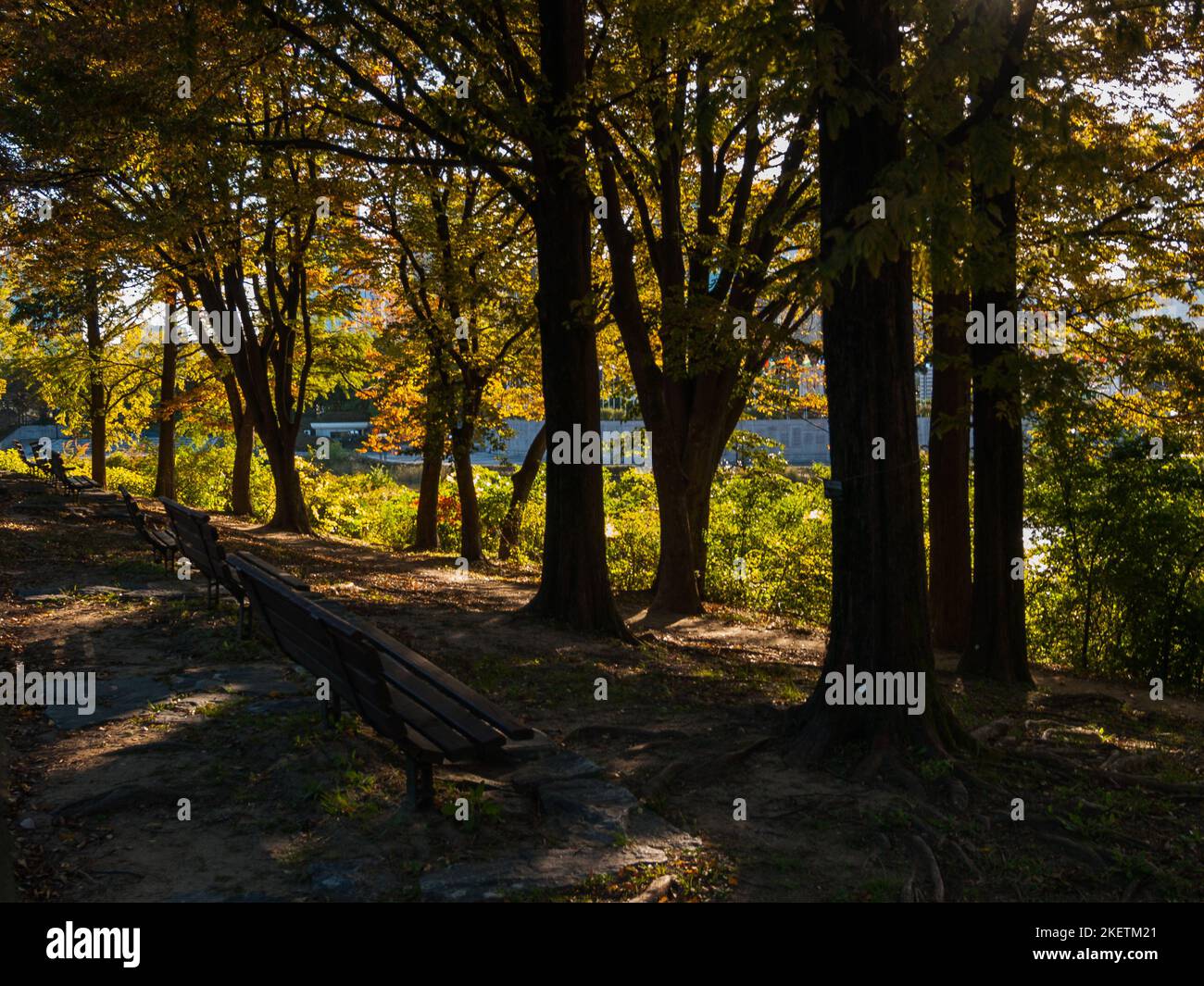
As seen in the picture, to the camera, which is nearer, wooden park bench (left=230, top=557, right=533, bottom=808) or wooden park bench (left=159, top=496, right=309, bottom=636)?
wooden park bench (left=230, top=557, right=533, bottom=808)

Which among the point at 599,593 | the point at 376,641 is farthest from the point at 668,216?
the point at 376,641

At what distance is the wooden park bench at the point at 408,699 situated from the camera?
4.98 metres

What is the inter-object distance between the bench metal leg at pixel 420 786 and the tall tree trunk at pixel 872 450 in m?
A: 2.50

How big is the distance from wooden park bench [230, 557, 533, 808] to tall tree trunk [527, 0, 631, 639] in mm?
4657

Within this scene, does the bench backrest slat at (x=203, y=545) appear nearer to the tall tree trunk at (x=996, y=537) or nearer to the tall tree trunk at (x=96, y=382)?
the tall tree trunk at (x=996, y=537)

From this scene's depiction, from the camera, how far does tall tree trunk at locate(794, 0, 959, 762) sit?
651cm

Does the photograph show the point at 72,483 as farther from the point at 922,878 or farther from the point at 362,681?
the point at 922,878

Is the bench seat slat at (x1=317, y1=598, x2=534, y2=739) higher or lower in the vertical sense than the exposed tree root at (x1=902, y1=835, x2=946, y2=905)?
higher

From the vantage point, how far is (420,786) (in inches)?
203

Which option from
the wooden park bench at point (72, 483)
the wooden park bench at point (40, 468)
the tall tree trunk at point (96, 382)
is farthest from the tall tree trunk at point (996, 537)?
the wooden park bench at point (40, 468)

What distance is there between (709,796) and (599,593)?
5.12 m

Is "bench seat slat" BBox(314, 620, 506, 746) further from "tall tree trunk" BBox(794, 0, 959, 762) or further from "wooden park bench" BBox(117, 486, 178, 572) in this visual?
"wooden park bench" BBox(117, 486, 178, 572)

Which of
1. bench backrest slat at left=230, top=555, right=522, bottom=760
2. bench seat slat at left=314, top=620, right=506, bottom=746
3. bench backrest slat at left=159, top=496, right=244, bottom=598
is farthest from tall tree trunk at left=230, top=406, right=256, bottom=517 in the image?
bench seat slat at left=314, top=620, right=506, bottom=746

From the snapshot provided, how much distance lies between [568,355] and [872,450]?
4.97m
